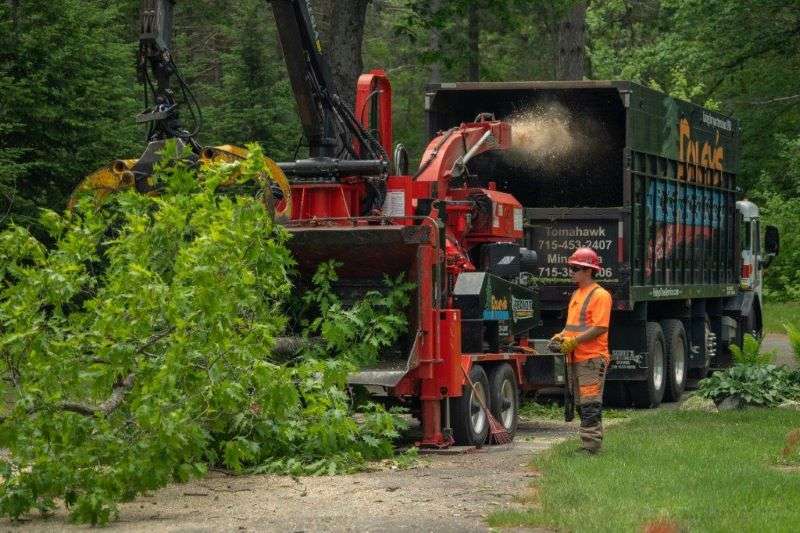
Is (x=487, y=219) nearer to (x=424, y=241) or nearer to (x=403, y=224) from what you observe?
(x=403, y=224)

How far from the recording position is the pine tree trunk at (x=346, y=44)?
2467 cm

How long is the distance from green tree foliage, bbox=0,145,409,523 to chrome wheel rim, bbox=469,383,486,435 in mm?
3048

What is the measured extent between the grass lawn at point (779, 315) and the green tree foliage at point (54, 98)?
1847cm

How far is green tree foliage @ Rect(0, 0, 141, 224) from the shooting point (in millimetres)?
23016

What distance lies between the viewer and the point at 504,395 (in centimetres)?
1593

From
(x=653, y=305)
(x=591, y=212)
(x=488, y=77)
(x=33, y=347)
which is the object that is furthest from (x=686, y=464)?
(x=488, y=77)

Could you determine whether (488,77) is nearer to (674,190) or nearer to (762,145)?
(762,145)

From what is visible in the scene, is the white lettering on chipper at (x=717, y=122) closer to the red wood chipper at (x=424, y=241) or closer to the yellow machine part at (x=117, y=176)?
the red wood chipper at (x=424, y=241)

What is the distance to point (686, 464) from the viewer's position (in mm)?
12711

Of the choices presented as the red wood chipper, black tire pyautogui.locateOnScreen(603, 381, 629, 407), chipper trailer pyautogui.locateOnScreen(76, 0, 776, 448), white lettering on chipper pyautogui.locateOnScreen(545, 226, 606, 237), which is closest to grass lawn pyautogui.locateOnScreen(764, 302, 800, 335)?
chipper trailer pyautogui.locateOnScreen(76, 0, 776, 448)

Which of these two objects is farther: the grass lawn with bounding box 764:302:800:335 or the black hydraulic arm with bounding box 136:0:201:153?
the grass lawn with bounding box 764:302:800:335

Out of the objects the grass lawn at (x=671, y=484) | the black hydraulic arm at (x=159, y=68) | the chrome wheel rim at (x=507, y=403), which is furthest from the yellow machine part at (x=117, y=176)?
the grass lawn at (x=671, y=484)

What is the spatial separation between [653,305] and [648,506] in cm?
1099

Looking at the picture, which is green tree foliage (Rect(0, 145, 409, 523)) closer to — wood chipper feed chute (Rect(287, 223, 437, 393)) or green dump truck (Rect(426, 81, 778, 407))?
wood chipper feed chute (Rect(287, 223, 437, 393))
